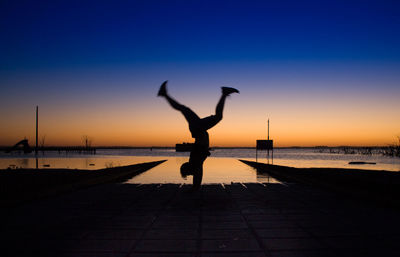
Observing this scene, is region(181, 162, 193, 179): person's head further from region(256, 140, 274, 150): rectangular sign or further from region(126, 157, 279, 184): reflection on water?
region(256, 140, 274, 150): rectangular sign

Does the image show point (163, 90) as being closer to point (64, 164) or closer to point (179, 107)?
point (179, 107)

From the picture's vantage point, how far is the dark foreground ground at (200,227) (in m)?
5.34

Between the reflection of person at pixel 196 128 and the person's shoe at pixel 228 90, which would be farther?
the reflection of person at pixel 196 128

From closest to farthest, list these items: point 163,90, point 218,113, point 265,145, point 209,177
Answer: point 218,113 < point 163,90 < point 209,177 < point 265,145

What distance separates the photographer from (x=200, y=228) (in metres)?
6.79

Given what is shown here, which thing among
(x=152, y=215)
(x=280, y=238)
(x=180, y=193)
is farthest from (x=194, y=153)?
(x=280, y=238)

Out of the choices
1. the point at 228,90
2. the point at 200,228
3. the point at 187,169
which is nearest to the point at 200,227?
the point at 200,228

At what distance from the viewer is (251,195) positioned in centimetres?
1189

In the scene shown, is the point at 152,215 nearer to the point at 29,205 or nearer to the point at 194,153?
the point at 194,153

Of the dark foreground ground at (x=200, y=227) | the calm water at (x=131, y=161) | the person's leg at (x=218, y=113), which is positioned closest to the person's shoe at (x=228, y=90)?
the person's leg at (x=218, y=113)

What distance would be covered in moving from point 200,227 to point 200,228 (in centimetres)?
9

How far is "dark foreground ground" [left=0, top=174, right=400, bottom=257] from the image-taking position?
17.5 ft

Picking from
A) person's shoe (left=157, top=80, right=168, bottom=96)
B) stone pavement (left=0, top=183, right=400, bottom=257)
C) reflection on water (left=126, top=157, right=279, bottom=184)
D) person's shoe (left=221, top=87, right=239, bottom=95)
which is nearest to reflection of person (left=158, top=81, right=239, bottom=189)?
person's shoe (left=157, top=80, right=168, bottom=96)

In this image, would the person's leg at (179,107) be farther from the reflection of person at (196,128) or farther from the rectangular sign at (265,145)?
the rectangular sign at (265,145)
